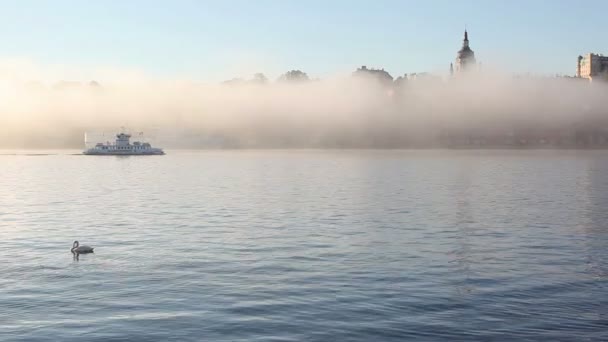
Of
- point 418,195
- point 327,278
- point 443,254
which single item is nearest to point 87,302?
point 327,278

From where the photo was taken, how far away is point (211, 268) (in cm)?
4166

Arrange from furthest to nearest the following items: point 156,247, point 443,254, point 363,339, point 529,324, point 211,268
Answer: point 156,247 → point 443,254 → point 211,268 → point 529,324 → point 363,339

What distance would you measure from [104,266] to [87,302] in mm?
10333

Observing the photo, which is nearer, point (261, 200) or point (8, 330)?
point (8, 330)

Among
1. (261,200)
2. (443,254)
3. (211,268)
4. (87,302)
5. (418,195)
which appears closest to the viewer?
(87,302)

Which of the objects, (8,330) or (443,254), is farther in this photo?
(443,254)

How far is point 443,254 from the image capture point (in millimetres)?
47062

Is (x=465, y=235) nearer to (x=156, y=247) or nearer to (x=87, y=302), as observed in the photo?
(x=156, y=247)

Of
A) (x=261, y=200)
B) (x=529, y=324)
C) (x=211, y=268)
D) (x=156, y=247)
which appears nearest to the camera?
(x=529, y=324)

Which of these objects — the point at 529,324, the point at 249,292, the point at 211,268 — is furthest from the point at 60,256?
the point at 529,324

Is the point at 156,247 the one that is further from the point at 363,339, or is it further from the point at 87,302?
the point at 363,339

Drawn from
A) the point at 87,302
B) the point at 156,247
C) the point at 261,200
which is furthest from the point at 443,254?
the point at 261,200

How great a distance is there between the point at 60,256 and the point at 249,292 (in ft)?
63.0

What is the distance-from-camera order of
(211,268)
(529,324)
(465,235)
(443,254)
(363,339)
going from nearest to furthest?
1. (363,339)
2. (529,324)
3. (211,268)
4. (443,254)
5. (465,235)
